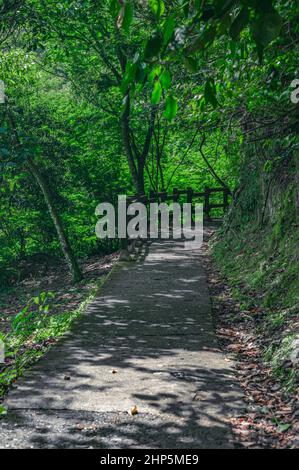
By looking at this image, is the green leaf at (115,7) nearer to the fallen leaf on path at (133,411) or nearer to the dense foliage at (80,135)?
the fallen leaf on path at (133,411)

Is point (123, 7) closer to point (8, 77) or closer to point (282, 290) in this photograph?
point (282, 290)

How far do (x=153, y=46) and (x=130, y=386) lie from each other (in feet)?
11.9

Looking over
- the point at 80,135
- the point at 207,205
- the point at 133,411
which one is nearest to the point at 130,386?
the point at 133,411

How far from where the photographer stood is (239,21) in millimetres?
3117

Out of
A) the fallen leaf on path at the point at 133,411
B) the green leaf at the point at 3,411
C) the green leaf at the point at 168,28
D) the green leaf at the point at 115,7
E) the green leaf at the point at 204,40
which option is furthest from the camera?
the fallen leaf on path at the point at 133,411

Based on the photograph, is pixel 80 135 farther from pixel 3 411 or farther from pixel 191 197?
pixel 3 411


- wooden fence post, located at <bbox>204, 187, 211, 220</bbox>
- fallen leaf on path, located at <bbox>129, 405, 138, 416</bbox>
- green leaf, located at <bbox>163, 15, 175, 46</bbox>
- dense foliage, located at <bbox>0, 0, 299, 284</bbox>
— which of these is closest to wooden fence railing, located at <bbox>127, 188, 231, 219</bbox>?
wooden fence post, located at <bbox>204, 187, 211, 220</bbox>

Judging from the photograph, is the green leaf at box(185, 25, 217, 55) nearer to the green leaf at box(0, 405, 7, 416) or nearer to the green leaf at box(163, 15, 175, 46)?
the green leaf at box(163, 15, 175, 46)

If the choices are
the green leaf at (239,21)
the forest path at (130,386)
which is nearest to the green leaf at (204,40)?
the green leaf at (239,21)

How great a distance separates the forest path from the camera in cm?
477

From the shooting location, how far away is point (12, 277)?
59.8 feet

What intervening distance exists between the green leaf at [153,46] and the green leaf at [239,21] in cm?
37

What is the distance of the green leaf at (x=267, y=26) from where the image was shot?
287 cm

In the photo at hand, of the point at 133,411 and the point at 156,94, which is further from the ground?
the point at 156,94
